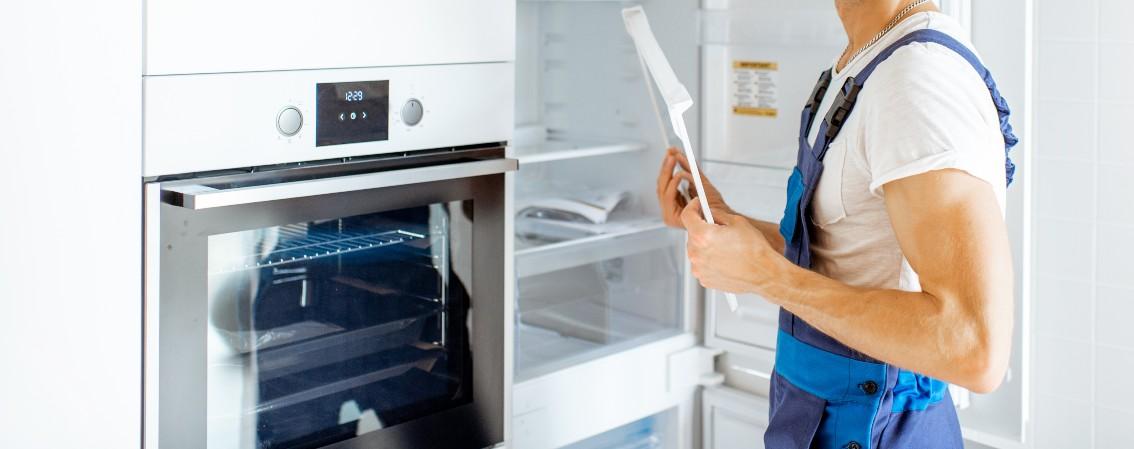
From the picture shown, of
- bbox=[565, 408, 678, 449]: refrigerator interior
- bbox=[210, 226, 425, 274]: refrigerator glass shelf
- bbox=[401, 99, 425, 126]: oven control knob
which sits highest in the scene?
bbox=[401, 99, 425, 126]: oven control knob

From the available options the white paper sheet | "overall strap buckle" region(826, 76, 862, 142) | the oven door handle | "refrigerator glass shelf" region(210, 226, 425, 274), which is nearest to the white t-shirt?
"overall strap buckle" region(826, 76, 862, 142)

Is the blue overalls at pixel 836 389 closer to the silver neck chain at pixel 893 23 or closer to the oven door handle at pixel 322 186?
the silver neck chain at pixel 893 23

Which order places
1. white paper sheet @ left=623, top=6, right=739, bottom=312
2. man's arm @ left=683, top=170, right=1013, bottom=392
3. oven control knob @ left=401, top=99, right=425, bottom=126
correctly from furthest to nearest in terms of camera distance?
oven control knob @ left=401, top=99, right=425, bottom=126 < white paper sheet @ left=623, top=6, right=739, bottom=312 < man's arm @ left=683, top=170, right=1013, bottom=392

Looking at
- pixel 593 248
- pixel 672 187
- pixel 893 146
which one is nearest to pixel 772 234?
pixel 672 187

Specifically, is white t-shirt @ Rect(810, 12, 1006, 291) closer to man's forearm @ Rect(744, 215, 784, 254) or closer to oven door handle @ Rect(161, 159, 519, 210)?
man's forearm @ Rect(744, 215, 784, 254)

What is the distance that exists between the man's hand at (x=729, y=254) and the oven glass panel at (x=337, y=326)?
46 cm

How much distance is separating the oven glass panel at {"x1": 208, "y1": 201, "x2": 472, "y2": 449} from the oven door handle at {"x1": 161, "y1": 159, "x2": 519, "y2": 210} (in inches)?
3.3

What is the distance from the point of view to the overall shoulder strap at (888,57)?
1123mm

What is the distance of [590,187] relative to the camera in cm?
236

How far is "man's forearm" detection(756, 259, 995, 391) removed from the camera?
101 cm

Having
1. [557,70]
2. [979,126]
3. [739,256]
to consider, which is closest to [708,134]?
[557,70]

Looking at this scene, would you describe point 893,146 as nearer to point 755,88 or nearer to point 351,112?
point 351,112

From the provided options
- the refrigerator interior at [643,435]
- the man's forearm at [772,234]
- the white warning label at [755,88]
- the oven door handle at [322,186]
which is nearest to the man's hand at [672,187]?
the man's forearm at [772,234]
